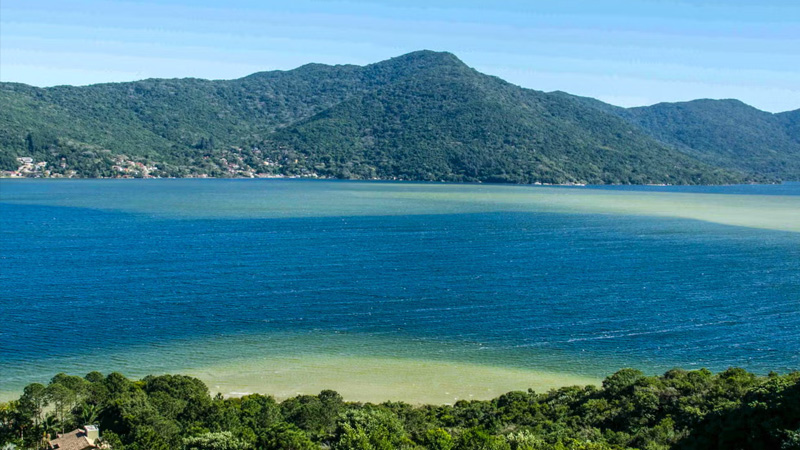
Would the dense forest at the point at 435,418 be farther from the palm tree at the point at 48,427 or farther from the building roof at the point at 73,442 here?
the building roof at the point at 73,442

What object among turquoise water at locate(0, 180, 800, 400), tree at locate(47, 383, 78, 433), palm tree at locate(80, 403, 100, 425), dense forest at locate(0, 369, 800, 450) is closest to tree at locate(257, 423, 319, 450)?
dense forest at locate(0, 369, 800, 450)

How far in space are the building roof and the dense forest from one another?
0.54 metres

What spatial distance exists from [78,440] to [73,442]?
153 mm

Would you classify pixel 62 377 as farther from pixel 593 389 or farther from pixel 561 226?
pixel 561 226

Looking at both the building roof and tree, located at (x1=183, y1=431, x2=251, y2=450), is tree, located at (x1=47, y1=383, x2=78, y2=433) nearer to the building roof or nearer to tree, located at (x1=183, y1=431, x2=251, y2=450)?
the building roof

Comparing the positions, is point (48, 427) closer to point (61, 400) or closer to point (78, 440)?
point (61, 400)

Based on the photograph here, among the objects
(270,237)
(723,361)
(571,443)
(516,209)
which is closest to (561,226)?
(516,209)

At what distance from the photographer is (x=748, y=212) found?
5231 inches

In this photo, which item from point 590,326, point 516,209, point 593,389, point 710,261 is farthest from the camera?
point 516,209

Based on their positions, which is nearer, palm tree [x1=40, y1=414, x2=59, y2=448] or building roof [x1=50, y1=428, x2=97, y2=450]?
building roof [x1=50, y1=428, x2=97, y2=450]

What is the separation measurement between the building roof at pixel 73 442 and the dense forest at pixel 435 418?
544 mm

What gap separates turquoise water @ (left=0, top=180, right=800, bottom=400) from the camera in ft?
124

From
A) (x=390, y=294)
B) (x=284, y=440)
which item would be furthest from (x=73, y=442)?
(x=390, y=294)

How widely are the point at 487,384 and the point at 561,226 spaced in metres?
69.6
